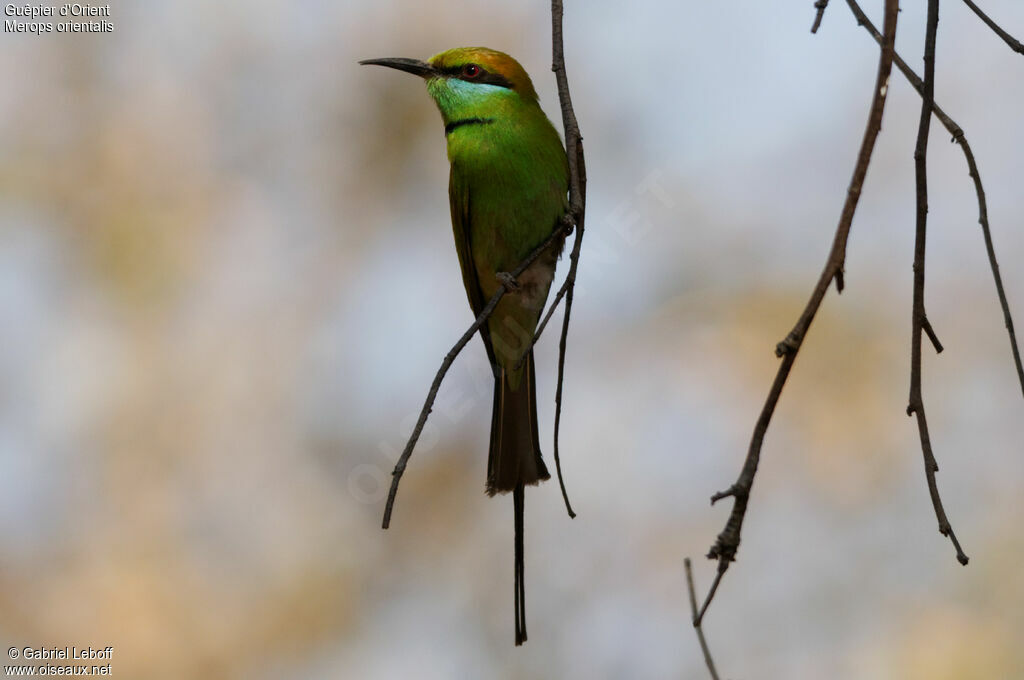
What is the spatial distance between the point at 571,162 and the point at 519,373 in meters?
1.05

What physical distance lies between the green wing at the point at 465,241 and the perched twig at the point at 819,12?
1.29m

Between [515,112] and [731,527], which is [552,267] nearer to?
[515,112]

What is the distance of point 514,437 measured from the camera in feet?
8.34

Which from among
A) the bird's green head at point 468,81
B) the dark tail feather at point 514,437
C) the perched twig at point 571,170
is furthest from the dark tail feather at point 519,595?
the bird's green head at point 468,81

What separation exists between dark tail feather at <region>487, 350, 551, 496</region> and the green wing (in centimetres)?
14

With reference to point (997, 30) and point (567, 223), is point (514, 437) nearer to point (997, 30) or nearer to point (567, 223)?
point (567, 223)

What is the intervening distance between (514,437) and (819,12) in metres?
1.30

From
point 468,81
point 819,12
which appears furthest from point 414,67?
point 819,12

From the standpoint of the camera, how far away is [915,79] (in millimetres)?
1558

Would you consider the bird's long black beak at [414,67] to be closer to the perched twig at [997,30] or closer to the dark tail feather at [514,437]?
the dark tail feather at [514,437]

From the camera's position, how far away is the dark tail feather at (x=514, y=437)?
2.44m

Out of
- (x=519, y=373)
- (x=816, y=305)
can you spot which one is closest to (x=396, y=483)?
(x=816, y=305)

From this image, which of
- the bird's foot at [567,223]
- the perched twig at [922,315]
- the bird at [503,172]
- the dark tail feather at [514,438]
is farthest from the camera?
the bird at [503,172]

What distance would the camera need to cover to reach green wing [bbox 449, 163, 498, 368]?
2807 millimetres
